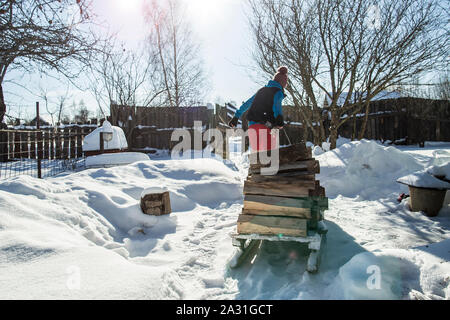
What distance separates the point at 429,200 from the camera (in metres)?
4.45

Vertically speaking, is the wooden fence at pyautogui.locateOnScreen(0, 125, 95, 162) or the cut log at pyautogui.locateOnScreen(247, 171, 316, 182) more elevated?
the wooden fence at pyautogui.locateOnScreen(0, 125, 95, 162)

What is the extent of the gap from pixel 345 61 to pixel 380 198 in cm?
434

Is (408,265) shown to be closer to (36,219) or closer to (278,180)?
(278,180)

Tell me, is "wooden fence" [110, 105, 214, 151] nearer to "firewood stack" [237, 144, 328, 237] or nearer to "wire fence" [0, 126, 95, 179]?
"wire fence" [0, 126, 95, 179]

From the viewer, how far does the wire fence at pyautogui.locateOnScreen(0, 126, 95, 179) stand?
23.8 feet

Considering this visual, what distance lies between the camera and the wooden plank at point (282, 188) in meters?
3.07

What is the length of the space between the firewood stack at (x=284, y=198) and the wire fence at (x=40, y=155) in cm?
546

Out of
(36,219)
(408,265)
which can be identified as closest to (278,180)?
(408,265)

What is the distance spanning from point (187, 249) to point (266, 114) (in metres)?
2.10

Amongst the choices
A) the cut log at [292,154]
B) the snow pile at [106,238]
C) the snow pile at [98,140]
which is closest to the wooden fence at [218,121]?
the snow pile at [98,140]

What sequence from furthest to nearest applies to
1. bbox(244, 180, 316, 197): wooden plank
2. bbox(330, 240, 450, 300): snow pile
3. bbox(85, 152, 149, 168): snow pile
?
bbox(85, 152, 149, 168): snow pile, bbox(244, 180, 316, 197): wooden plank, bbox(330, 240, 450, 300): snow pile

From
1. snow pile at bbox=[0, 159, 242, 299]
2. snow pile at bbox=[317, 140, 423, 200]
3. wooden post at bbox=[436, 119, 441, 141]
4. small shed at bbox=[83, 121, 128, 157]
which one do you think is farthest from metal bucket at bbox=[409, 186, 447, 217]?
wooden post at bbox=[436, 119, 441, 141]

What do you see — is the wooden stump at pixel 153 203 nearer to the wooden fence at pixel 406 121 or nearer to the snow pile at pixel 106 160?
the snow pile at pixel 106 160

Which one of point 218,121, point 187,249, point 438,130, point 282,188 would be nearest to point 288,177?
point 282,188
